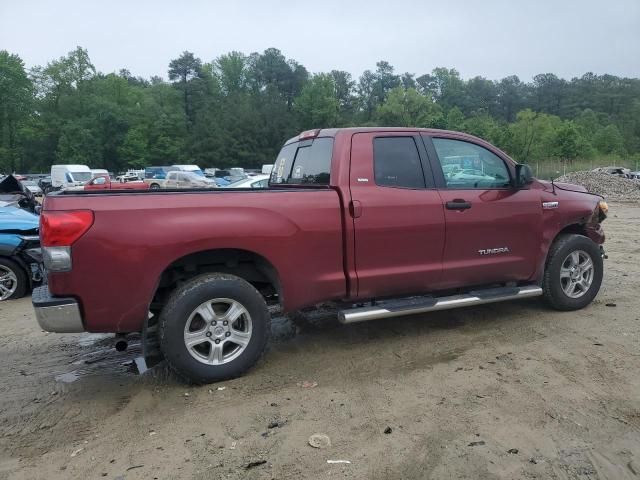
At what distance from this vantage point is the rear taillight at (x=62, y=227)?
335cm

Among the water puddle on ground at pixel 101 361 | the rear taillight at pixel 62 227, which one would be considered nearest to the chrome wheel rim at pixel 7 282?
the water puddle on ground at pixel 101 361

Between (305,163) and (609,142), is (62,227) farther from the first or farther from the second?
(609,142)

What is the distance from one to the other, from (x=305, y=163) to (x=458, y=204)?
1492mm

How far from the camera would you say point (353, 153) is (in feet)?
14.3

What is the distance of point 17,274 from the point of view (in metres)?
6.91

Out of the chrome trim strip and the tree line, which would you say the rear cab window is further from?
the tree line

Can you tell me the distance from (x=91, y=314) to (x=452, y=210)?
10.1 feet

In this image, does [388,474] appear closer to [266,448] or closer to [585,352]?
[266,448]

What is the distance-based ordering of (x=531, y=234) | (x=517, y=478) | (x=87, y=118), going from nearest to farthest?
(x=517, y=478) → (x=531, y=234) → (x=87, y=118)

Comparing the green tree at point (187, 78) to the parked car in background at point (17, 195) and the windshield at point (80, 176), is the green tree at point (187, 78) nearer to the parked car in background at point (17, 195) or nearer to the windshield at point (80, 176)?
the windshield at point (80, 176)

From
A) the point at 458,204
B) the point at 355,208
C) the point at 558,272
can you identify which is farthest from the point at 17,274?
the point at 558,272

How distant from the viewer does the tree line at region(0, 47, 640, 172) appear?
2763 inches

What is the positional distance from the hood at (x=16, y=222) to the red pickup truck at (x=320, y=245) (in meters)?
4.01

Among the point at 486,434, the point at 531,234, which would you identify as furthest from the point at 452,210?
the point at 486,434
